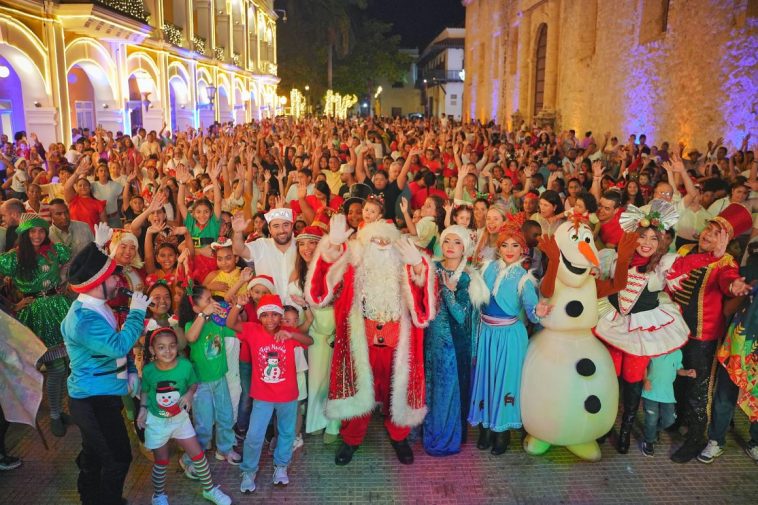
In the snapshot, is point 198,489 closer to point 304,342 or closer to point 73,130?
point 304,342

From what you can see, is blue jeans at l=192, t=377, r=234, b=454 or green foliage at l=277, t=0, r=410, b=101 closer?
blue jeans at l=192, t=377, r=234, b=454

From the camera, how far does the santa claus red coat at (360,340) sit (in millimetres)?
4207

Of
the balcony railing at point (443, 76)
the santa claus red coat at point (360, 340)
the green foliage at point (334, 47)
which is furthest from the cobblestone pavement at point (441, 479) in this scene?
the balcony railing at point (443, 76)

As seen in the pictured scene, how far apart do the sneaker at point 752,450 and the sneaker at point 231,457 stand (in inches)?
151

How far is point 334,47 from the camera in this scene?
154 ft

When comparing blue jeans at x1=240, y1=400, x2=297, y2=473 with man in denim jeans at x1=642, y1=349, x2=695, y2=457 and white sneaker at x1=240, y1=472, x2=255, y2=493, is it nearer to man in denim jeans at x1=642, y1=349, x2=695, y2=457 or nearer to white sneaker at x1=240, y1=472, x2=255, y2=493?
white sneaker at x1=240, y1=472, x2=255, y2=493

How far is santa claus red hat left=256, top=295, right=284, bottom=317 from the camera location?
395 centimetres

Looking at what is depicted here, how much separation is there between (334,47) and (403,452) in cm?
4622

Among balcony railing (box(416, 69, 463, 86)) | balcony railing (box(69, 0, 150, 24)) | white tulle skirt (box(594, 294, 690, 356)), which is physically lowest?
white tulle skirt (box(594, 294, 690, 356))

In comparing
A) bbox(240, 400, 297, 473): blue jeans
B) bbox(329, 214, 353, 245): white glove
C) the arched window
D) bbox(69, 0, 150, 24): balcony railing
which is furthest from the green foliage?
bbox(240, 400, 297, 473): blue jeans

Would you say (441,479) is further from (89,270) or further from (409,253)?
(89,270)

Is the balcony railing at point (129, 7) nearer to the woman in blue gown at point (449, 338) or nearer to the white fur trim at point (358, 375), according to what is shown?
the white fur trim at point (358, 375)

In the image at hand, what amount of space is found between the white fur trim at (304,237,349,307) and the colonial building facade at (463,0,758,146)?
408 inches

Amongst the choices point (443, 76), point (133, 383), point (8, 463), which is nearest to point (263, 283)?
point (133, 383)
